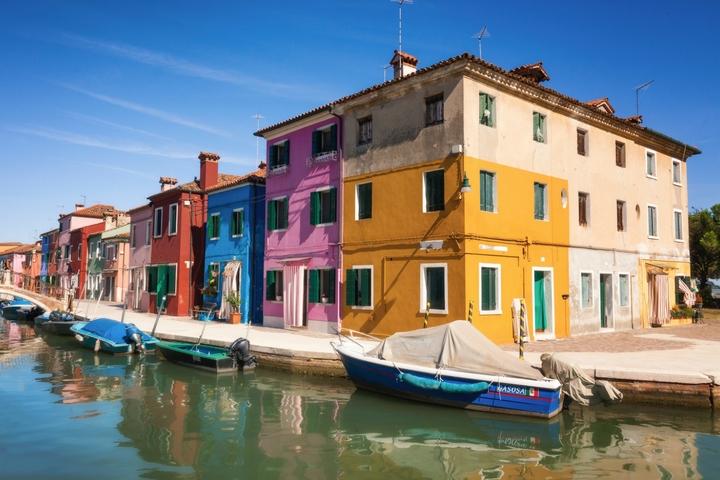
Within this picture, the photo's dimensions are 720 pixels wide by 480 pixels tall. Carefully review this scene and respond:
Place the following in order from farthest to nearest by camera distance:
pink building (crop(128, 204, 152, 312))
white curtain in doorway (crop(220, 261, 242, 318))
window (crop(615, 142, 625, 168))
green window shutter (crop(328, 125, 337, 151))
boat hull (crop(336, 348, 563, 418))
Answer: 1. pink building (crop(128, 204, 152, 312))
2. white curtain in doorway (crop(220, 261, 242, 318))
3. window (crop(615, 142, 625, 168))
4. green window shutter (crop(328, 125, 337, 151))
5. boat hull (crop(336, 348, 563, 418))

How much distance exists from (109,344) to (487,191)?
14869 mm

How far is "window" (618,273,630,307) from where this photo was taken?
2197 cm

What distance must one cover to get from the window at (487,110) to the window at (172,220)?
19.3 m

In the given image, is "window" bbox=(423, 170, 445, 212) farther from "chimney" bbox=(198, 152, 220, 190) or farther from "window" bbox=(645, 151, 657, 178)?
"chimney" bbox=(198, 152, 220, 190)

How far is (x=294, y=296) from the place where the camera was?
71.5 ft

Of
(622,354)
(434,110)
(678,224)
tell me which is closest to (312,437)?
(622,354)

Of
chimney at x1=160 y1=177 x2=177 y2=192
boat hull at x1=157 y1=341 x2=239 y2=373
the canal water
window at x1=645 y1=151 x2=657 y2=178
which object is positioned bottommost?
the canal water

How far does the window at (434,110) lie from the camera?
17141 millimetres

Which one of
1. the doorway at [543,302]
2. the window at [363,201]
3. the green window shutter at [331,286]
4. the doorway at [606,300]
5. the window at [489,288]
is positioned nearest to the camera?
the window at [489,288]

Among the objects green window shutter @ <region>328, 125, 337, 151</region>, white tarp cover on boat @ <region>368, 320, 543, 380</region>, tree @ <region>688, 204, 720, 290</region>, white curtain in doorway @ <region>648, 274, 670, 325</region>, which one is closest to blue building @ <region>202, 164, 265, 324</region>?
green window shutter @ <region>328, 125, 337, 151</region>

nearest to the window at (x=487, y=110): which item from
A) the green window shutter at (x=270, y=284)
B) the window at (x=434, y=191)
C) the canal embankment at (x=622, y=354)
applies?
the window at (x=434, y=191)

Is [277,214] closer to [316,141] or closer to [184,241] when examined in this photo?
[316,141]

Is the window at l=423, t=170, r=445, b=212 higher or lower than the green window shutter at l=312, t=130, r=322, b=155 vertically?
lower

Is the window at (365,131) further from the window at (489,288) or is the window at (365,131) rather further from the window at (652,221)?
the window at (652,221)
